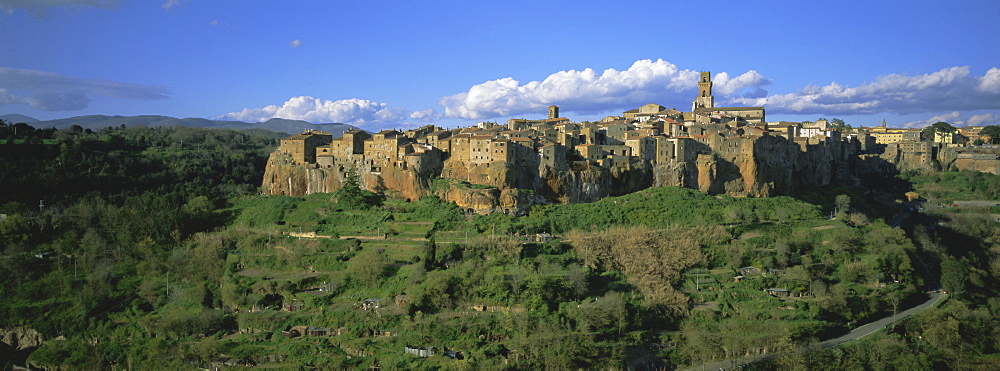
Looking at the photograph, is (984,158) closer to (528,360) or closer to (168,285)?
(528,360)

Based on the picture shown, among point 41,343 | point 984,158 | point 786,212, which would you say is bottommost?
point 41,343

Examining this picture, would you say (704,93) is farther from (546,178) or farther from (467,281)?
(467,281)

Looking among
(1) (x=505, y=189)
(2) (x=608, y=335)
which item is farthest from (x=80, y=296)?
(2) (x=608, y=335)

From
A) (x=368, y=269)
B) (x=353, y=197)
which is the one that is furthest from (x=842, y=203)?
(x=368, y=269)

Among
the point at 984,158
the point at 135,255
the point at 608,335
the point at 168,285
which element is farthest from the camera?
the point at 984,158

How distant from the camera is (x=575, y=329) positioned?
34.8 meters

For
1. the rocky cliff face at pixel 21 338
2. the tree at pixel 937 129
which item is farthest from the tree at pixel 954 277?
the rocky cliff face at pixel 21 338

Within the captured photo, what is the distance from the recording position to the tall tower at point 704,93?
274ft

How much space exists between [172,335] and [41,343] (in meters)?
7.99

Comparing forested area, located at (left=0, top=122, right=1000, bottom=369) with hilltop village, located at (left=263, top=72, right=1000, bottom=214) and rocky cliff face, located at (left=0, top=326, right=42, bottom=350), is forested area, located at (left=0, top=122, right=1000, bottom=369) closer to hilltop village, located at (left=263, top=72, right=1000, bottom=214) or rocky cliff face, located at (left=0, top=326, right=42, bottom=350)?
rocky cliff face, located at (left=0, top=326, right=42, bottom=350)

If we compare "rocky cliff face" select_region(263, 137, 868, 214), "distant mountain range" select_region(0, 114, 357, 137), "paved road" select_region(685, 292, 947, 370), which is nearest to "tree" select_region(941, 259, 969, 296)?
"paved road" select_region(685, 292, 947, 370)

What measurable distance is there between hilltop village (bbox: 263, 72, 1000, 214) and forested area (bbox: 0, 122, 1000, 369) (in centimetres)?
184

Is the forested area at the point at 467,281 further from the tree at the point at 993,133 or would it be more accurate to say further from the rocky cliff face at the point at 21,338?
the tree at the point at 993,133

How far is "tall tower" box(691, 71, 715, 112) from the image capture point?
8356 centimetres
